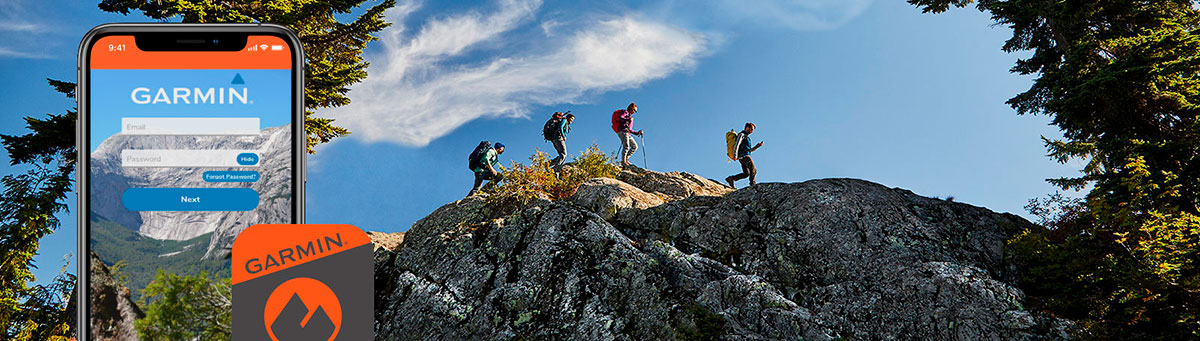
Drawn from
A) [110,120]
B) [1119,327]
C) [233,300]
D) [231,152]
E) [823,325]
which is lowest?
[1119,327]

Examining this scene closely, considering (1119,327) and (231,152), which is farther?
(1119,327)

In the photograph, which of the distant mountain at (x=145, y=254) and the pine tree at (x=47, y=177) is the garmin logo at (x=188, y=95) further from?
the pine tree at (x=47, y=177)

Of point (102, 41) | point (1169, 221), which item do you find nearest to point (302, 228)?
Answer: point (102, 41)

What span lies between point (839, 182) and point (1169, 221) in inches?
172

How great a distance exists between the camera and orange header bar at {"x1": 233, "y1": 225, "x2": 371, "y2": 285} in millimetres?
2738

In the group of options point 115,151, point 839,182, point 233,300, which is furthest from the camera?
point 839,182

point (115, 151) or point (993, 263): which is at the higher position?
point (115, 151)

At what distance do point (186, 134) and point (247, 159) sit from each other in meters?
0.42

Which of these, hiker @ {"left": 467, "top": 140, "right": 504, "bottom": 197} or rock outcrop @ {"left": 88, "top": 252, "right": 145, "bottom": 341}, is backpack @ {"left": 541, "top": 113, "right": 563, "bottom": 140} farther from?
rock outcrop @ {"left": 88, "top": 252, "right": 145, "bottom": 341}

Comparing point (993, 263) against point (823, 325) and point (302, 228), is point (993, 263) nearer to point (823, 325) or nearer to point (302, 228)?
point (823, 325)

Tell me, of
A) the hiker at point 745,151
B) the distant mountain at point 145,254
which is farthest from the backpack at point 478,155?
the distant mountain at point 145,254

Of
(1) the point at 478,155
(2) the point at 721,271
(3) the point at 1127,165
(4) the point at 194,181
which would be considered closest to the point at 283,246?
(4) the point at 194,181

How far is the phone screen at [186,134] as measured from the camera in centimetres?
350

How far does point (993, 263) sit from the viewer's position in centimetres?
846
